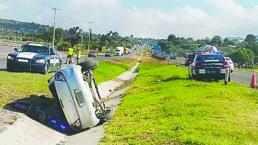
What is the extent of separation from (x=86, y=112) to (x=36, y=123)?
1.43 metres

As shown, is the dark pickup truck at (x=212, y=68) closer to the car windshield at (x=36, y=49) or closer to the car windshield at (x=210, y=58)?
the car windshield at (x=210, y=58)

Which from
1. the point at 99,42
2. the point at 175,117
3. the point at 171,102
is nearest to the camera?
the point at 175,117

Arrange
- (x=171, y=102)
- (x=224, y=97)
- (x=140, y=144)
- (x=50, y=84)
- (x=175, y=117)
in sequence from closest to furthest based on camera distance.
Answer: (x=140, y=144)
(x=175, y=117)
(x=50, y=84)
(x=171, y=102)
(x=224, y=97)

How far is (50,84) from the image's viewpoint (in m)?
18.1

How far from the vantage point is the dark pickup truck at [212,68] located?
31438mm

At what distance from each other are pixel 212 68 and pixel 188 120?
16039 millimetres

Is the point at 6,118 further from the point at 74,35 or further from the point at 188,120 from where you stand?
the point at 74,35

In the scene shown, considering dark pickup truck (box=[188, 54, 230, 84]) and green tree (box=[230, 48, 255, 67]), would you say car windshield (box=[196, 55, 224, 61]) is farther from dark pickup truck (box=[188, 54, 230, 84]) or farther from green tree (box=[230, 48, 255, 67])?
green tree (box=[230, 48, 255, 67])

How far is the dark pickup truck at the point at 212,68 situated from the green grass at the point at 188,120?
24.2 feet

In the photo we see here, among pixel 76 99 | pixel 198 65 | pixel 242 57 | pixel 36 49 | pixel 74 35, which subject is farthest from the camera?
pixel 74 35

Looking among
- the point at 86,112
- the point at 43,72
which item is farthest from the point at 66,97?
the point at 43,72

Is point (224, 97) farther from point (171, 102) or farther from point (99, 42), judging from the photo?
point (99, 42)

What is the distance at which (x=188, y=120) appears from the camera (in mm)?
15812

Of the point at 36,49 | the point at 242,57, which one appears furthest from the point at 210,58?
the point at 242,57
